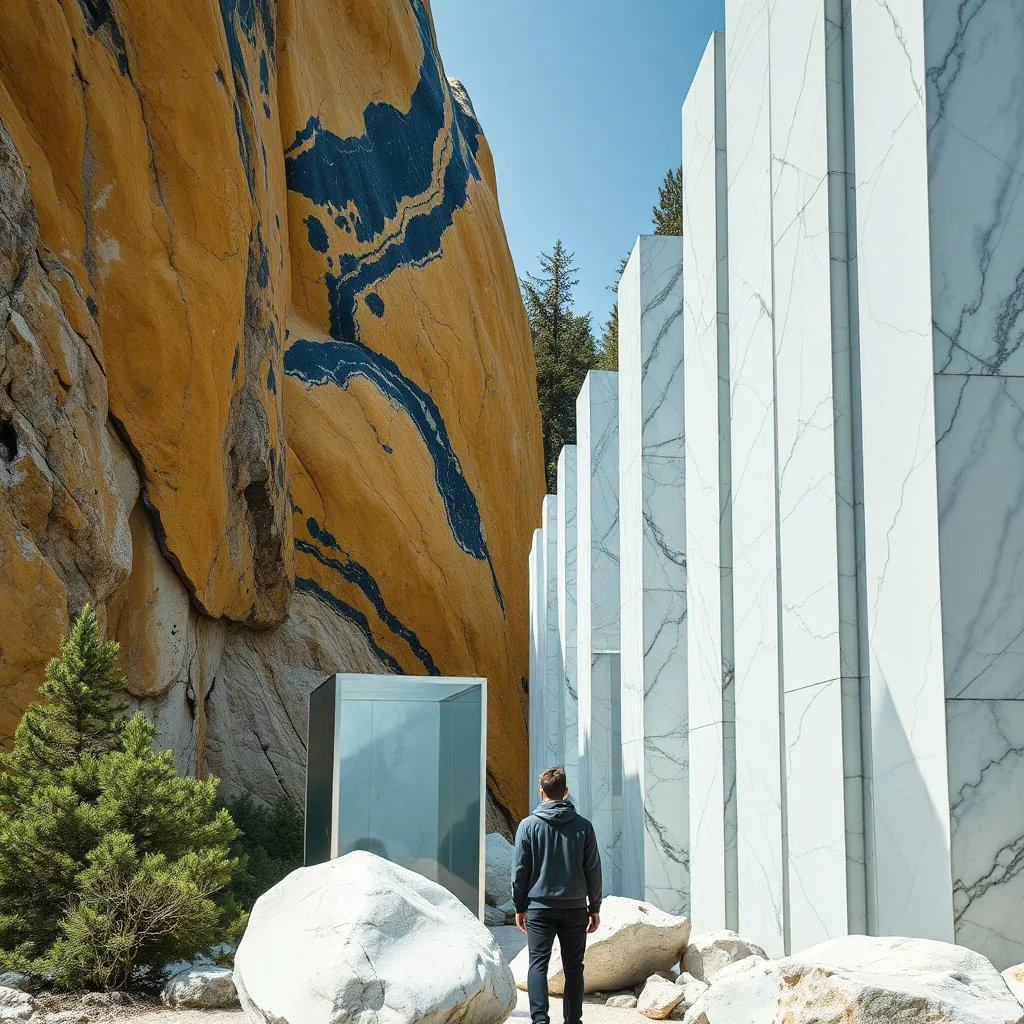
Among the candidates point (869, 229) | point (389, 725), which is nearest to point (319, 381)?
point (389, 725)

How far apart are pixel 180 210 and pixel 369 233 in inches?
384

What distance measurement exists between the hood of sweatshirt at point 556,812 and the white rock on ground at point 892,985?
191 cm

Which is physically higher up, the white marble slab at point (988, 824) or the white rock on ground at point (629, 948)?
the white marble slab at point (988, 824)

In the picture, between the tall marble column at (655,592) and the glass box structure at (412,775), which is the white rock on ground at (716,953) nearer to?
the tall marble column at (655,592)

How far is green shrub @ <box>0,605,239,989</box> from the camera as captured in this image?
9.05 meters

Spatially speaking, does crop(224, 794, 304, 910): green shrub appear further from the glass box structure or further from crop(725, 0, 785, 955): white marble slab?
crop(725, 0, 785, 955): white marble slab

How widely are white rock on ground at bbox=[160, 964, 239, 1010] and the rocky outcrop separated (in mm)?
3806

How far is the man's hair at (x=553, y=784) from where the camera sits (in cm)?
779

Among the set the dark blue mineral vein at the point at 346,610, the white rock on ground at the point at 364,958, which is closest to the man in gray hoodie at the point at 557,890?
the white rock on ground at the point at 364,958

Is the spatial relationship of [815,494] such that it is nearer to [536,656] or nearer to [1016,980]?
[1016,980]

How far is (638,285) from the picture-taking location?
13531 mm

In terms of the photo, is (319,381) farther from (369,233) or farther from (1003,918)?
(1003,918)

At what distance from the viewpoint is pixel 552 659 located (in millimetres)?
22734

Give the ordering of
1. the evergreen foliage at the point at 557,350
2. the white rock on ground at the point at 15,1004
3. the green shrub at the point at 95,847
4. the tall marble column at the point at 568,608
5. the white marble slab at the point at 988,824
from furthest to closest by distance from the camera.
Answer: the evergreen foliage at the point at 557,350 < the tall marble column at the point at 568,608 < the green shrub at the point at 95,847 < the white rock on ground at the point at 15,1004 < the white marble slab at the point at 988,824
